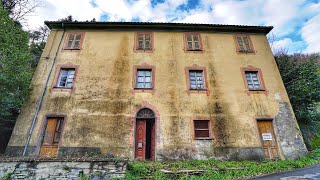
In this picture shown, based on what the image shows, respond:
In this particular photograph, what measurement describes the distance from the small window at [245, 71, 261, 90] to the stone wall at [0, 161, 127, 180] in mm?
9540

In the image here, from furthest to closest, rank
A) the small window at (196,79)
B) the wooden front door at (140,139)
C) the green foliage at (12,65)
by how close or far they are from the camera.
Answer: the small window at (196,79)
the wooden front door at (140,139)
the green foliage at (12,65)

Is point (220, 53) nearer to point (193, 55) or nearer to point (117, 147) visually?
point (193, 55)

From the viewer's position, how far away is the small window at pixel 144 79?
37.6ft

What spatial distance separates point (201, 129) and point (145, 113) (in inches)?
134

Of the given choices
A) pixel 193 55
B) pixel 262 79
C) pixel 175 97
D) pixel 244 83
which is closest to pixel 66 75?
pixel 175 97

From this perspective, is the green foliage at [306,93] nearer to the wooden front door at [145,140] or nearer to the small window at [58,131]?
the wooden front door at [145,140]

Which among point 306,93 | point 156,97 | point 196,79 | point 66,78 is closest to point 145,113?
point 156,97

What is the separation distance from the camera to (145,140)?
10.4m

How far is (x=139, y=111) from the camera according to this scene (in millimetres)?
10711

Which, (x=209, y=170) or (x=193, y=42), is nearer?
(x=209, y=170)

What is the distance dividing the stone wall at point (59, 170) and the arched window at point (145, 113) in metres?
4.44

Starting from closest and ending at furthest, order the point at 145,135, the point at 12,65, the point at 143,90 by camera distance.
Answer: the point at 12,65 → the point at 145,135 → the point at 143,90

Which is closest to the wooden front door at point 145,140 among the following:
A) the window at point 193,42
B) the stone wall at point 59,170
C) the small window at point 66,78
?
the stone wall at point 59,170

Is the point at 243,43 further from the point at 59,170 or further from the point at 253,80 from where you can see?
the point at 59,170
